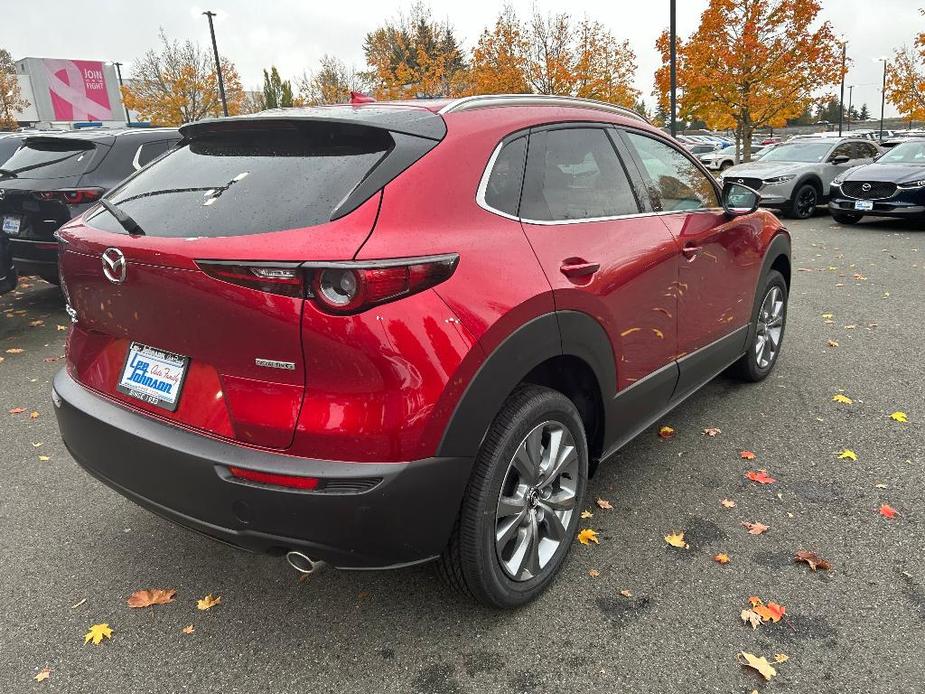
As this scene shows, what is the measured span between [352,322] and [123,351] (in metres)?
0.96

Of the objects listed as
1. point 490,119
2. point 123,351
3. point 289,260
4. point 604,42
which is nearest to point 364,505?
point 289,260

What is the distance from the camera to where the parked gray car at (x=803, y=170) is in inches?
Answer: 534

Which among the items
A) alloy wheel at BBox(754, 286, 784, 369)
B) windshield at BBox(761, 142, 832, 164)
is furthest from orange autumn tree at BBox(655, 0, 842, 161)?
alloy wheel at BBox(754, 286, 784, 369)

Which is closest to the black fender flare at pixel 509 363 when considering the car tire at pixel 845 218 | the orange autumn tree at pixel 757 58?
the car tire at pixel 845 218

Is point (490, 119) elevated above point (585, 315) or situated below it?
above

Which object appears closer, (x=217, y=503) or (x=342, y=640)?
(x=217, y=503)

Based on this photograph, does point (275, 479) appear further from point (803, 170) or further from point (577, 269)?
point (803, 170)

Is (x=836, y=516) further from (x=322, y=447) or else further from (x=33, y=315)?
(x=33, y=315)

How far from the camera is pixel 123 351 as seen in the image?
92.4 inches

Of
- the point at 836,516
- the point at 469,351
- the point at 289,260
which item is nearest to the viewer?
the point at 289,260

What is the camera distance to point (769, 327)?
4719 millimetres

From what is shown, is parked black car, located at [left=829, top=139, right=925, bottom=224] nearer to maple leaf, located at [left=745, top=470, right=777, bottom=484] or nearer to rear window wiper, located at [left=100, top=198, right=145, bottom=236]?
maple leaf, located at [left=745, top=470, right=777, bottom=484]

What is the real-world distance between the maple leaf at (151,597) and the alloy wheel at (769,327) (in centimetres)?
363

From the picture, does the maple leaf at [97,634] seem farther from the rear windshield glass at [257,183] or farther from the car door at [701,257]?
the car door at [701,257]
